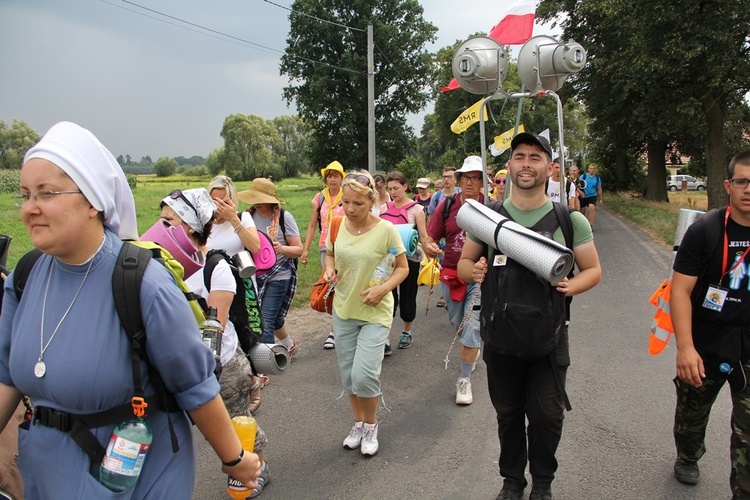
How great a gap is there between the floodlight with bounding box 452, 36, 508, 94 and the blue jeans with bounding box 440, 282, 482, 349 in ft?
5.62

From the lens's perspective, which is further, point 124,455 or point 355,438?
point 355,438

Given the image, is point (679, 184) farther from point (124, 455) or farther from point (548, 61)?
point (124, 455)

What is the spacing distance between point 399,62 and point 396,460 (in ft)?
131

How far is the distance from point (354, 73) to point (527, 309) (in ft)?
124

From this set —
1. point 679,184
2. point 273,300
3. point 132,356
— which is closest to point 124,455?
point 132,356

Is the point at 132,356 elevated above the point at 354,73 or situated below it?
below

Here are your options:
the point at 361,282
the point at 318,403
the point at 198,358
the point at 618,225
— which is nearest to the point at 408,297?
the point at 318,403

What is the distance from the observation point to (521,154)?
2.72 m

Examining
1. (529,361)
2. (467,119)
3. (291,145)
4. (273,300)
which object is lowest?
(273,300)

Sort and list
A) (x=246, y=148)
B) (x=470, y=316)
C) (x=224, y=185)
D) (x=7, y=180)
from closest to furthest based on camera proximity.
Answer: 1. (x=224, y=185)
2. (x=470, y=316)
3. (x=7, y=180)
4. (x=246, y=148)

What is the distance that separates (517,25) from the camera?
5.32m

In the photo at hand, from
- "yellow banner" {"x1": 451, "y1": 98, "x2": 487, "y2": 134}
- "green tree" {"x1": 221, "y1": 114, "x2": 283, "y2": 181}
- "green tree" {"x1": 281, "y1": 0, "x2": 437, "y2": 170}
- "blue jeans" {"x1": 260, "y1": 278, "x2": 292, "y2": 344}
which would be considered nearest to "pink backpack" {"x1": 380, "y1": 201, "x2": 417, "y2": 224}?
"yellow banner" {"x1": 451, "y1": 98, "x2": 487, "y2": 134}

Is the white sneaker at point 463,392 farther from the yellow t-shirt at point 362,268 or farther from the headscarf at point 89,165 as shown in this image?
the headscarf at point 89,165

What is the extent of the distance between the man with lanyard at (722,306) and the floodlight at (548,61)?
6.38 feet
